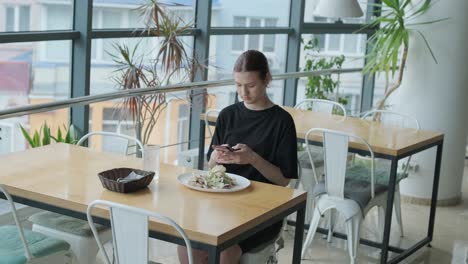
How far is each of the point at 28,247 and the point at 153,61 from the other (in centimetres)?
233

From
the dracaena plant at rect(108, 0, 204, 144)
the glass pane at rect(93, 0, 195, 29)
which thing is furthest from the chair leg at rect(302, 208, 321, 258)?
the glass pane at rect(93, 0, 195, 29)

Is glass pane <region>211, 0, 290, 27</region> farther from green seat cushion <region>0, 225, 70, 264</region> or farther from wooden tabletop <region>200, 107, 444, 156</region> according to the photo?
green seat cushion <region>0, 225, 70, 264</region>

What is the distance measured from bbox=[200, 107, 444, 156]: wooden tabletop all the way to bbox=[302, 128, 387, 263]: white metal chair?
0.11 metres

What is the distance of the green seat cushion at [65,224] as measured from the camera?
10.4 feet

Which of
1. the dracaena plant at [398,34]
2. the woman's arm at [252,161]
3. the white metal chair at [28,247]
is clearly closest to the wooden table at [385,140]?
the woman's arm at [252,161]

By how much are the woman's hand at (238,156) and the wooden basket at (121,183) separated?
0.37 meters

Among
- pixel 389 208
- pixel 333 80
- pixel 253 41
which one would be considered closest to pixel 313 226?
pixel 389 208

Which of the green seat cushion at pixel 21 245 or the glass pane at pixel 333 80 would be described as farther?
the glass pane at pixel 333 80

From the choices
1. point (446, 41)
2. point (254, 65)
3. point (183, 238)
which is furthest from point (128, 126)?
point (183, 238)

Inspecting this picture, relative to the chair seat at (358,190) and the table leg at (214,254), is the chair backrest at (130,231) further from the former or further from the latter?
the chair seat at (358,190)

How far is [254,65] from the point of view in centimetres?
331

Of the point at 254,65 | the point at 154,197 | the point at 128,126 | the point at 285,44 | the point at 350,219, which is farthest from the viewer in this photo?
the point at 285,44

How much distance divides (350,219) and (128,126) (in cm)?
175

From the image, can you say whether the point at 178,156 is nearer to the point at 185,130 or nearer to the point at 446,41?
the point at 185,130
